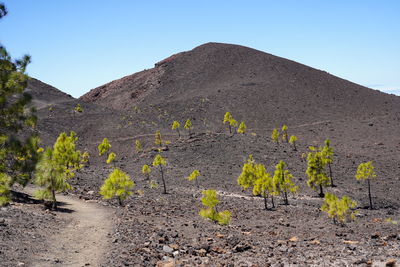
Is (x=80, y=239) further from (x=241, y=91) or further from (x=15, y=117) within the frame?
(x=241, y=91)

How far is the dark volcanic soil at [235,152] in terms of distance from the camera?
22781 mm

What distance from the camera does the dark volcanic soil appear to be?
897 inches

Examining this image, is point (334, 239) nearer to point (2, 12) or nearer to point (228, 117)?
point (2, 12)

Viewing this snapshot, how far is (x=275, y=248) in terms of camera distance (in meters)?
23.8

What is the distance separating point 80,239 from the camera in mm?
24109

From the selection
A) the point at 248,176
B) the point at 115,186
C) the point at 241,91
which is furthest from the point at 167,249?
the point at 241,91

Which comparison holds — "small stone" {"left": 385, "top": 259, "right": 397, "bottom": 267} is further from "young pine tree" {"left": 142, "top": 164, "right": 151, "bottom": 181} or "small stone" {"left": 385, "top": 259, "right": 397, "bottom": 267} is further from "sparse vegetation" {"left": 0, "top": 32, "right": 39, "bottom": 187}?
"young pine tree" {"left": 142, "top": 164, "right": 151, "bottom": 181}

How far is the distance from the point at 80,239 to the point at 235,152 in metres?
54.8

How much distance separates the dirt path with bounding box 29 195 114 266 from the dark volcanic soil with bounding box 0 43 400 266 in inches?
39.7

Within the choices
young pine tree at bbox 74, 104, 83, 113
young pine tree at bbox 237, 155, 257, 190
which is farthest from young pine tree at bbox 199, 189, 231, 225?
young pine tree at bbox 74, 104, 83, 113

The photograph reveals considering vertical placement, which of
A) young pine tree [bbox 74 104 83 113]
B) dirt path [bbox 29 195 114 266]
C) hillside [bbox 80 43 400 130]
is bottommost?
dirt path [bbox 29 195 114 266]

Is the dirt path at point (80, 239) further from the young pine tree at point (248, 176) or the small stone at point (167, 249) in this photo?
the young pine tree at point (248, 176)

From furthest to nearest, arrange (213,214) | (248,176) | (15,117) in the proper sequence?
1. (248,176)
2. (213,214)
3. (15,117)

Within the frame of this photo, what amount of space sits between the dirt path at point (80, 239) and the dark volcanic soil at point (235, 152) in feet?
3.31
